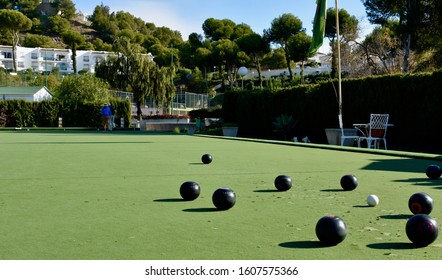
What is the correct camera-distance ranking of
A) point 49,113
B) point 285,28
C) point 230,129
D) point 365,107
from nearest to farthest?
point 365,107, point 230,129, point 49,113, point 285,28

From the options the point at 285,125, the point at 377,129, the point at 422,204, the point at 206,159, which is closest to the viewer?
the point at 422,204

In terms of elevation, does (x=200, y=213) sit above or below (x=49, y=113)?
below

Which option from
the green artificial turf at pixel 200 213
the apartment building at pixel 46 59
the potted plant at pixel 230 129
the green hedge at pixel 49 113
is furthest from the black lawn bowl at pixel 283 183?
the apartment building at pixel 46 59

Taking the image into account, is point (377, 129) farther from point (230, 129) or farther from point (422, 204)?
point (422, 204)

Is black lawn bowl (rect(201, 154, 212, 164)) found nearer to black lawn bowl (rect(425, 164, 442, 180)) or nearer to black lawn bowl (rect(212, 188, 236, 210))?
black lawn bowl (rect(425, 164, 442, 180))

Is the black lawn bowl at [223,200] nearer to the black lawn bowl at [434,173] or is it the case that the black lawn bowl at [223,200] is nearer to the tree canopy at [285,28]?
the black lawn bowl at [434,173]

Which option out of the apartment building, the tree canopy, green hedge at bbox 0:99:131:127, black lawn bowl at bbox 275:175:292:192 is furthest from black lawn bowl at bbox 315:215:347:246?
the apartment building

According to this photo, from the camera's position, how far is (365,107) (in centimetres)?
1716

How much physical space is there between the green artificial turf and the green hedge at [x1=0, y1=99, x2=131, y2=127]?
3304cm

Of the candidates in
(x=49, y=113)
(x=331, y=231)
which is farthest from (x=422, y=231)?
(x=49, y=113)

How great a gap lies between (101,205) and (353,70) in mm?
39326

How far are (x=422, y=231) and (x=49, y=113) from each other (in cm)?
3972

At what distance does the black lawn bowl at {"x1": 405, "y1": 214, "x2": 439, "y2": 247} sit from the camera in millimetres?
3043

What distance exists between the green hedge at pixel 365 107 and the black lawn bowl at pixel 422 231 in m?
12.0
